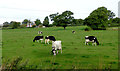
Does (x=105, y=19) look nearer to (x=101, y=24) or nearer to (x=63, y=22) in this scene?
(x=101, y=24)

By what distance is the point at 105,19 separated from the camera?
72750 mm

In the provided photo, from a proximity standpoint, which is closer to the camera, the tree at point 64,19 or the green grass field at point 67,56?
the green grass field at point 67,56

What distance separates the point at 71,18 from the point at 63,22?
633 cm

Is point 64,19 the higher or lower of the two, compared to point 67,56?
higher

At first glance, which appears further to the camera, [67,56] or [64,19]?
[64,19]

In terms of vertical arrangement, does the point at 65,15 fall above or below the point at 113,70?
above

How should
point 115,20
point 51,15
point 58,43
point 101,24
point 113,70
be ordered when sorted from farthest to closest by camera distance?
point 51,15
point 115,20
point 101,24
point 58,43
point 113,70

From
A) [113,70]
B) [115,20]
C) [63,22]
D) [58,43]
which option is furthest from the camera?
[115,20]

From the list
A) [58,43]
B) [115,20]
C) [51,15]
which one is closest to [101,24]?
[115,20]

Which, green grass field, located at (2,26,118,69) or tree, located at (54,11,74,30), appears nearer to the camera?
green grass field, located at (2,26,118,69)

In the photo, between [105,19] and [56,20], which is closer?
[105,19]

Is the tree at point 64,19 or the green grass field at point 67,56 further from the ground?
the tree at point 64,19

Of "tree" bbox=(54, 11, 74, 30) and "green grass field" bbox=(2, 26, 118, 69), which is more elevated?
"tree" bbox=(54, 11, 74, 30)

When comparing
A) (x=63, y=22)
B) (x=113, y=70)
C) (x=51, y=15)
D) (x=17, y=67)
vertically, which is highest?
(x=51, y=15)
